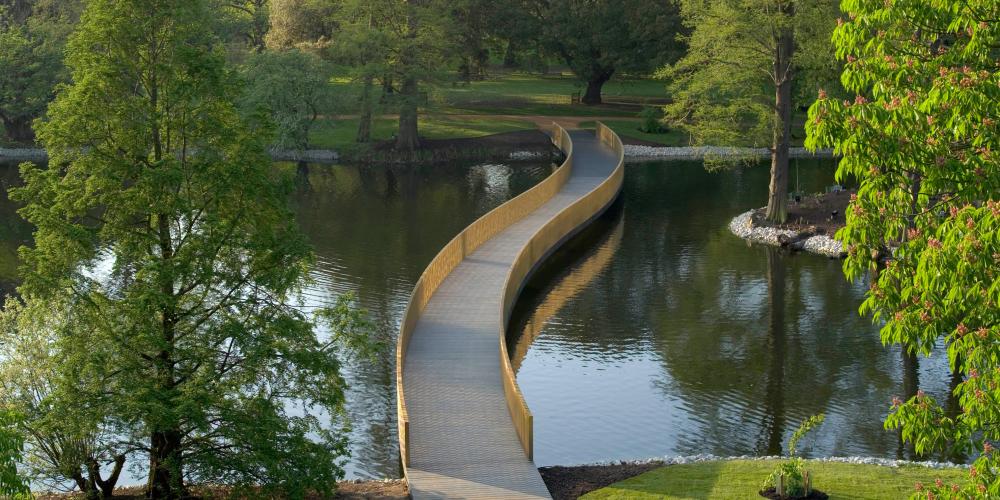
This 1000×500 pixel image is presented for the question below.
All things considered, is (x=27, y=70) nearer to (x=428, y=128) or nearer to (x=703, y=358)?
(x=428, y=128)

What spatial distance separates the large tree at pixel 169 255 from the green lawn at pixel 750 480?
6.06 metres

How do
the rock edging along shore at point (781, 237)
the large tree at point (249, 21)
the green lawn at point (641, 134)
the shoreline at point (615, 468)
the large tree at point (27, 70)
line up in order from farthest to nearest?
the large tree at point (249, 21) < the green lawn at point (641, 134) < the large tree at point (27, 70) < the rock edging along shore at point (781, 237) < the shoreline at point (615, 468)

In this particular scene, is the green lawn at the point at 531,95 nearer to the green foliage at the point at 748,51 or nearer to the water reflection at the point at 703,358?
the green foliage at the point at 748,51

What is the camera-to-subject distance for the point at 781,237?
48688mm

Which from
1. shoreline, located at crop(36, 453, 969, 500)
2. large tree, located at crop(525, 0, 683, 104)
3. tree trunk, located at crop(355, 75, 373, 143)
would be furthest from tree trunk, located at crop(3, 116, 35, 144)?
shoreline, located at crop(36, 453, 969, 500)

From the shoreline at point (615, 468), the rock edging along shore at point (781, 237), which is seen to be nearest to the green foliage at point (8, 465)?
the shoreline at point (615, 468)

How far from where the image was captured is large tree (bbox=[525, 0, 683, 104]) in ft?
263

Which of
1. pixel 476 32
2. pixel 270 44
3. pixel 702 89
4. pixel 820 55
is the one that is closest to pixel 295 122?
pixel 270 44

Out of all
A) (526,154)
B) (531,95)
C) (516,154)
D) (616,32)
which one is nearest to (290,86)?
(516,154)

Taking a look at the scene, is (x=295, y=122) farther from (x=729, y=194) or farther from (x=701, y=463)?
(x=701, y=463)

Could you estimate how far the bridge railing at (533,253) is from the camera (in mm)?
25422

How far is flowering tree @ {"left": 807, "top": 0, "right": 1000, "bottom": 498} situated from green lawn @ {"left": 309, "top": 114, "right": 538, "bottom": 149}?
199ft

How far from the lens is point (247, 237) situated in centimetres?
2222

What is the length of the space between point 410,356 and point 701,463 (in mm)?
9473
